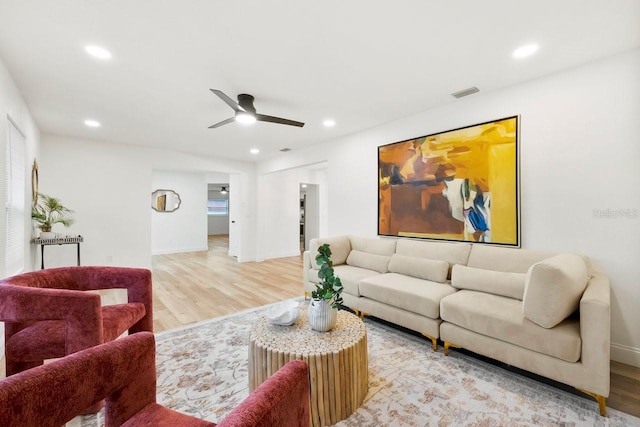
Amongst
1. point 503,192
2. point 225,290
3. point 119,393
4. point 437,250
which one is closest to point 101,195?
point 225,290

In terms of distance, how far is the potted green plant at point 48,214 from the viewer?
411cm

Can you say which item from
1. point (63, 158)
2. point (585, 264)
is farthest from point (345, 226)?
point (63, 158)

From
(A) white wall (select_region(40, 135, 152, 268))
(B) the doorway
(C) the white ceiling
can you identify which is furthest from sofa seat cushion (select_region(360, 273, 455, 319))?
(B) the doorway

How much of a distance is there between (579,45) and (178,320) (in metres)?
4.55

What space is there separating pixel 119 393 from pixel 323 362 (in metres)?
0.97

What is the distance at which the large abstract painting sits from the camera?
291 cm

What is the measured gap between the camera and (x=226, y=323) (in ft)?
10.3

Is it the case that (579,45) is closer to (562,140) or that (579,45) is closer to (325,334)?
(562,140)

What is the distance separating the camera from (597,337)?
1.75 metres

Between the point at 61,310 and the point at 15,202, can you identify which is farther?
the point at 15,202

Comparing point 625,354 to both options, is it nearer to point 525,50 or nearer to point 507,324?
point 507,324

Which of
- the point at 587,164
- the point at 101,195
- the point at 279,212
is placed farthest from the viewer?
the point at 279,212

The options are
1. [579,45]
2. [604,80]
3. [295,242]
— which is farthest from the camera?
[295,242]

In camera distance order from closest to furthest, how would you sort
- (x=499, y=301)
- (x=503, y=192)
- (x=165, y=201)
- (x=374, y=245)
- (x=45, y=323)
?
(x=45, y=323)
(x=499, y=301)
(x=503, y=192)
(x=374, y=245)
(x=165, y=201)
